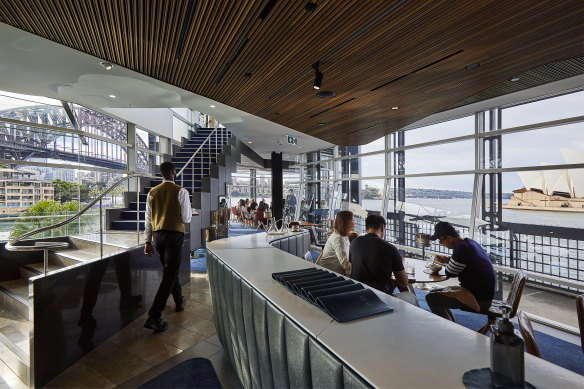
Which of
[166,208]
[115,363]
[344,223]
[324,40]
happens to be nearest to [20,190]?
[166,208]

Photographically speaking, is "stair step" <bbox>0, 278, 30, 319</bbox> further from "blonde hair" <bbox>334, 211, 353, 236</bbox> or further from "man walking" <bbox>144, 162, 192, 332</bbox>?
"blonde hair" <bbox>334, 211, 353, 236</bbox>

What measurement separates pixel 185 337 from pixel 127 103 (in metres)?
4.95

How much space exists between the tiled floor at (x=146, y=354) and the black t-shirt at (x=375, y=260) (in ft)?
4.90

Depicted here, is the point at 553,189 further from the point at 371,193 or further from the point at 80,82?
the point at 80,82

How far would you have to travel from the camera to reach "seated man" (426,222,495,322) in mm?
3031

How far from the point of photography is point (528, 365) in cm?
94

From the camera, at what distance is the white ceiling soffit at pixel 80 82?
140 inches

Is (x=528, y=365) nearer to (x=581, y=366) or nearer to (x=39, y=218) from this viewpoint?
(x=581, y=366)

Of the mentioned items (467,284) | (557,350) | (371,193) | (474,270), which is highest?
(371,193)

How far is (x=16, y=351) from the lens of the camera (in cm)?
268

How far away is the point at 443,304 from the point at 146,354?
3.04 metres

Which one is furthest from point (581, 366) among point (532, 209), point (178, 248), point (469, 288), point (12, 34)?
point (12, 34)

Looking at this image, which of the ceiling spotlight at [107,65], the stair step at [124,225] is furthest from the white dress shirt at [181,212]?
the stair step at [124,225]

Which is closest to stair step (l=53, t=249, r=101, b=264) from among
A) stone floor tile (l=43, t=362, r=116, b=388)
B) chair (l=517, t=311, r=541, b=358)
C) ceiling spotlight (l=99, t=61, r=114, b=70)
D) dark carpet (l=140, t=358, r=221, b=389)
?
stone floor tile (l=43, t=362, r=116, b=388)
